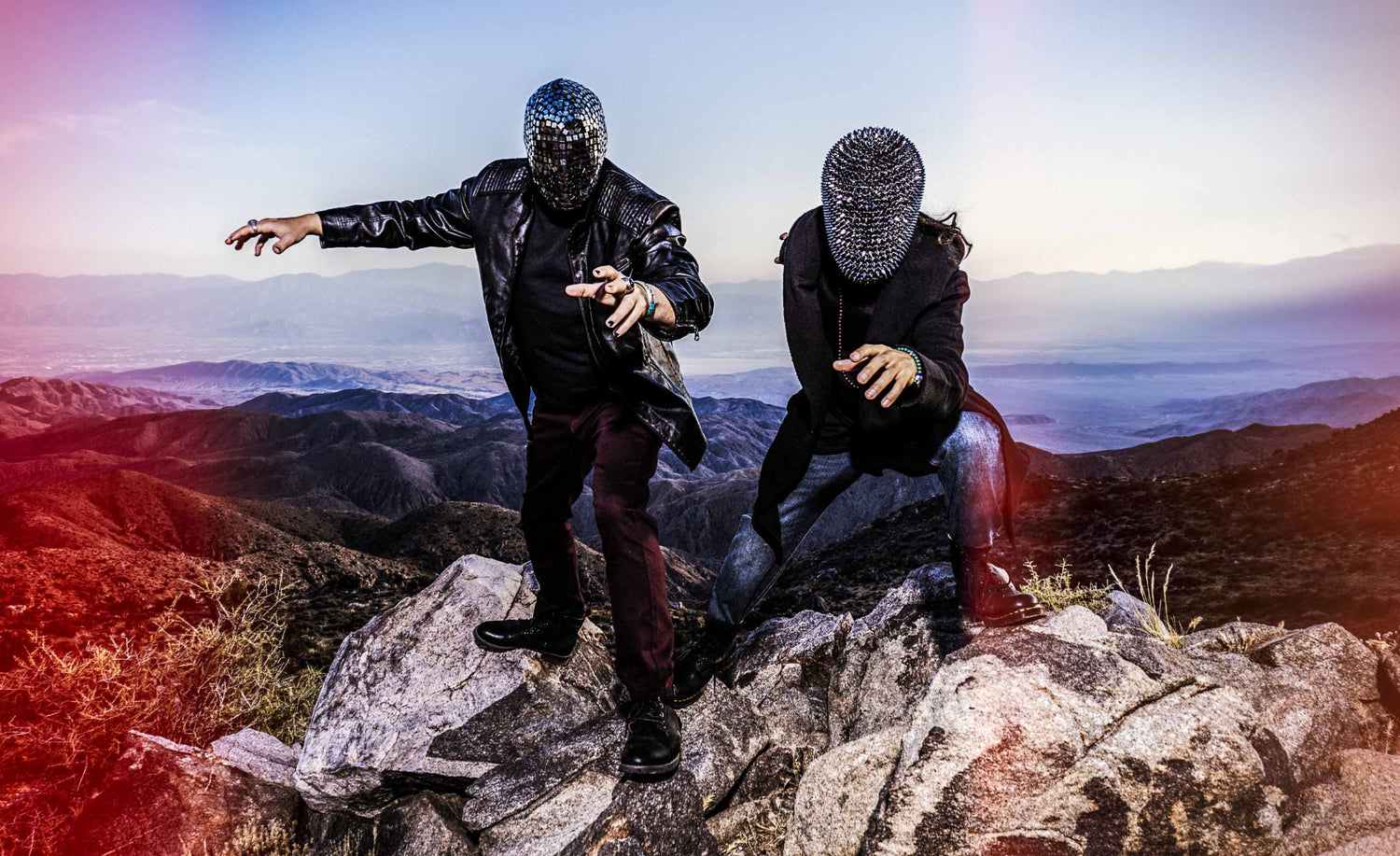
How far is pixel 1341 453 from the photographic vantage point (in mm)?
12492

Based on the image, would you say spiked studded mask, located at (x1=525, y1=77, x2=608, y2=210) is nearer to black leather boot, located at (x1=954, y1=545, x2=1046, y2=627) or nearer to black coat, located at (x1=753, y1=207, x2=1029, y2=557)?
black coat, located at (x1=753, y1=207, x2=1029, y2=557)

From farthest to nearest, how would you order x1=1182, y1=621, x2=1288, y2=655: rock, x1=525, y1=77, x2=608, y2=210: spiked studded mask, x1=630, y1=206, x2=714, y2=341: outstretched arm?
x1=1182, y1=621, x2=1288, y2=655: rock < x1=525, y1=77, x2=608, y2=210: spiked studded mask < x1=630, y1=206, x2=714, y2=341: outstretched arm

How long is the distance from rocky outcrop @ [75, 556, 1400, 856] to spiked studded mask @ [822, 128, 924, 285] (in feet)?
5.56

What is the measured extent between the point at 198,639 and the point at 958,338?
5438 millimetres

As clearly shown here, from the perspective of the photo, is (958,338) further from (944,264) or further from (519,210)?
(519,210)

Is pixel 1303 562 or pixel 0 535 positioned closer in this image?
pixel 1303 562

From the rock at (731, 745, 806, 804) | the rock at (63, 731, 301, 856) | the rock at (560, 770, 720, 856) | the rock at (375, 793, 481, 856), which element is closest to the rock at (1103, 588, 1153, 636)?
the rock at (731, 745, 806, 804)

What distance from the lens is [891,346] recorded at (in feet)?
9.37

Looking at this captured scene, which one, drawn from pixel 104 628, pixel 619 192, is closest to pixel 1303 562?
pixel 619 192

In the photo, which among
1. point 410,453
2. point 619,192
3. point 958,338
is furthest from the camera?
point 410,453

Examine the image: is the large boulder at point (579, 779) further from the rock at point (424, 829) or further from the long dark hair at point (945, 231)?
the long dark hair at point (945, 231)

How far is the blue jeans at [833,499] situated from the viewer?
121 inches

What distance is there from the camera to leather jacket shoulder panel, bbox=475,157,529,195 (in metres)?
3.45

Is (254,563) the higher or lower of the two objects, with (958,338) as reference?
lower
